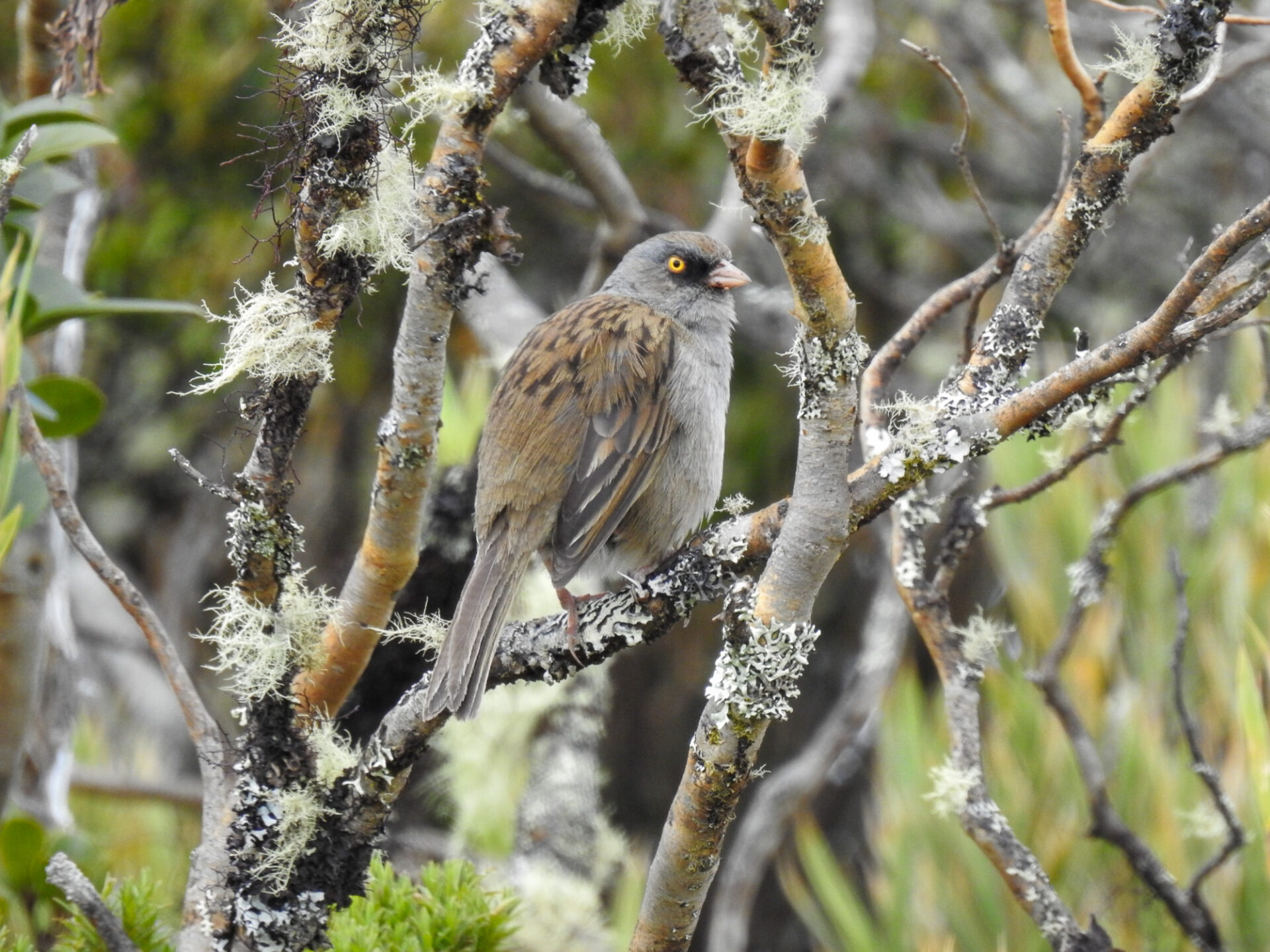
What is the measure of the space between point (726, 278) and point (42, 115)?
2083 millimetres

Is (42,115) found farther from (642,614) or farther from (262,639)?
(642,614)

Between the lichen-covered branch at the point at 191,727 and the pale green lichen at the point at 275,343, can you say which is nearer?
the pale green lichen at the point at 275,343

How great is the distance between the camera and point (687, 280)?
4.00 m

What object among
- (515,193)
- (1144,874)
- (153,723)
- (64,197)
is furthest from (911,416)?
(153,723)

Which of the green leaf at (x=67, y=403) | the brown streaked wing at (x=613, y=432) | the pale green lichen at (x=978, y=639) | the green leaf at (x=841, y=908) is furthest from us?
the green leaf at (x=841, y=908)

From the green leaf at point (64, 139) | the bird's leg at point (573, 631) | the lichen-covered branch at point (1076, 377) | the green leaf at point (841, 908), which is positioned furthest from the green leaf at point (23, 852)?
the green leaf at point (841, 908)

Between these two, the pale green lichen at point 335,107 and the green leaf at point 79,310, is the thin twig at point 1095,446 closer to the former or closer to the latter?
the pale green lichen at point 335,107

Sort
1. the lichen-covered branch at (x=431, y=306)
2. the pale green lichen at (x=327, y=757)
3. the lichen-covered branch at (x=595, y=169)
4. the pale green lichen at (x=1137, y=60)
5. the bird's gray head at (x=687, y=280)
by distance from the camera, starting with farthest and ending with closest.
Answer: the bird's gray head at (x=687, y=280), the lichen-covered branch at (x=595, y=169), the pale green lichen at (x=327, y=757), the pale green lichen at (x=1137, y=60), the lichen-covered branch at (x=431, y=306)

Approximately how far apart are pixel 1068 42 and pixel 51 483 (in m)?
2.14

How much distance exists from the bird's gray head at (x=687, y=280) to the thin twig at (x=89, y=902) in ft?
7.85

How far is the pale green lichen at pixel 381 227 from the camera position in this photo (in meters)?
2.04

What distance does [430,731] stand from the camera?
2.25 meters

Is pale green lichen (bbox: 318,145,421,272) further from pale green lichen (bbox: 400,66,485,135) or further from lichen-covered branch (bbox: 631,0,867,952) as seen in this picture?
lichen-covered branch (bbox: 631,0,867,952)

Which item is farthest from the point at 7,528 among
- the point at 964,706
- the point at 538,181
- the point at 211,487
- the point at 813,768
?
the point at 813,768
